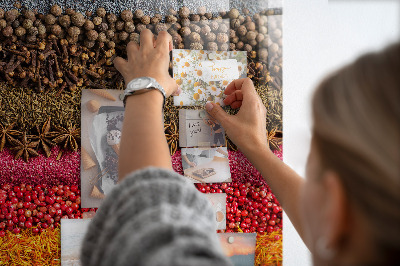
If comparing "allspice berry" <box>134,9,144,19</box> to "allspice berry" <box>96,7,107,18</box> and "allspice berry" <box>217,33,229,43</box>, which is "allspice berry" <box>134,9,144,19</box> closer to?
"allspice berry" <box>96,7,107,18</box>

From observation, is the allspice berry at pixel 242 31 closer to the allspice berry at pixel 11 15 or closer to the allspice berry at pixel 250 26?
the allspice berry at pixel 250 26

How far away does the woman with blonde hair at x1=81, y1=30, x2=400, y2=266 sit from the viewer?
0.42m

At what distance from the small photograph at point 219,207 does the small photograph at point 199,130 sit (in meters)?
0.16

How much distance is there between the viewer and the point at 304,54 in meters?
1.21

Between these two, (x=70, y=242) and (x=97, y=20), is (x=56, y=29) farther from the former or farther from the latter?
(x=70, y=242)

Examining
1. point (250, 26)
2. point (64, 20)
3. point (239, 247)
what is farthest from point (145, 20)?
point (239, 247)

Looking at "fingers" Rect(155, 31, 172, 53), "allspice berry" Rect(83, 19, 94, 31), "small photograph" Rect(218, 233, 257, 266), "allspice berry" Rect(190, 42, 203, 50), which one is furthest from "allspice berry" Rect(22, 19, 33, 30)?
"small photograph" Rect(218, 233, 257, 266)

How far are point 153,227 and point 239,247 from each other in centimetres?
70

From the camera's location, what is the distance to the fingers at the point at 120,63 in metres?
1.02

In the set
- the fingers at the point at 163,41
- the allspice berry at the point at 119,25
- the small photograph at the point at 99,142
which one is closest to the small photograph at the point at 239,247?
the small photograph at the point at 99,142

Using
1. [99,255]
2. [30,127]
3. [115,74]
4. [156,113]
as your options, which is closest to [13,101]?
[30,127]

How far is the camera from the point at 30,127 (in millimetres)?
1003

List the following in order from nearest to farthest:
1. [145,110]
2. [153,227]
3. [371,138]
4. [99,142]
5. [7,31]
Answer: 1. [371,138]
2. [153,227]
3. [145,110]
4. [7,31]
5. [99,142]

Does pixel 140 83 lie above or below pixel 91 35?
below
